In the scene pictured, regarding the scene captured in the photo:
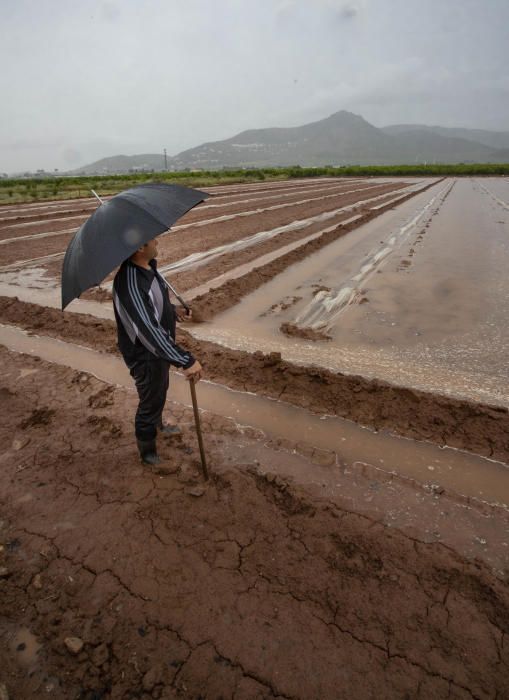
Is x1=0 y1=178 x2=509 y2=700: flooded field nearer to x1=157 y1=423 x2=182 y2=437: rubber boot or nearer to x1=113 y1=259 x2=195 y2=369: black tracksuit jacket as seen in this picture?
x1=157 y1=423 x2=182 y2=437: rubber boot

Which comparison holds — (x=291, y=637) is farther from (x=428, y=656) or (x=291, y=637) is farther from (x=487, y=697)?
(x=487, y=697)

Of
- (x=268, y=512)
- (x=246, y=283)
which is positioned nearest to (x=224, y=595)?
(x=268, y=512)

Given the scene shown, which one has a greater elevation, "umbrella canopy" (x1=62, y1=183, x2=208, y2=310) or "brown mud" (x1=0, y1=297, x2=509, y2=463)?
"umbrella canopy" (x1=62, y1=183, x2=208, y2=310)

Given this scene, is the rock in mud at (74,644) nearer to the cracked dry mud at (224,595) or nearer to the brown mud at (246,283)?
the cracked dry mud at (224,595)

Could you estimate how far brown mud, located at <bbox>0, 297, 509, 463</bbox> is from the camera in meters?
3.43

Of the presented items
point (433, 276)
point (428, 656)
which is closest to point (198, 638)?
point (428, 656)

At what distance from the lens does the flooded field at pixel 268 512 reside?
6.21 feet

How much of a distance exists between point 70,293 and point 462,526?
2.92 meters

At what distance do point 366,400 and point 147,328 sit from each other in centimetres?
244

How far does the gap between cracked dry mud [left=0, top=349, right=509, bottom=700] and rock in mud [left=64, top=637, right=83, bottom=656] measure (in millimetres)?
17

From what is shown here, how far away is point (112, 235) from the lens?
2129 mm

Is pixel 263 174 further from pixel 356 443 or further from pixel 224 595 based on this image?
pixel 224 595

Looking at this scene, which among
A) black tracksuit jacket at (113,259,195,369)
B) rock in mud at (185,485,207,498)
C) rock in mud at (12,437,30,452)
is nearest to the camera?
black tracksuit jacket at (113,259,195,369)

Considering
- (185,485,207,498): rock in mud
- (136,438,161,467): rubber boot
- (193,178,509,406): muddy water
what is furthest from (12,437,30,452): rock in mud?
(193,178,509,406): muddy water
